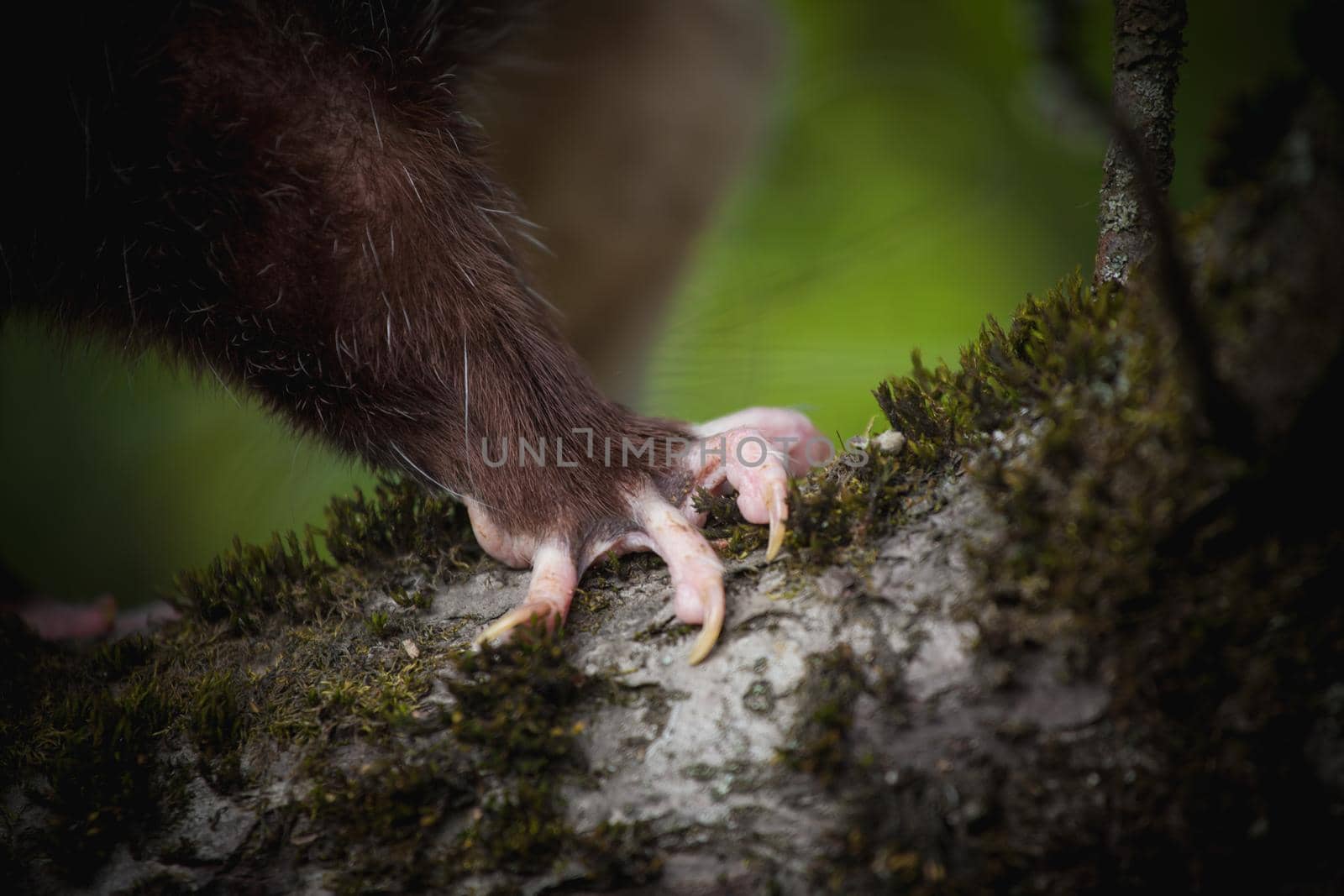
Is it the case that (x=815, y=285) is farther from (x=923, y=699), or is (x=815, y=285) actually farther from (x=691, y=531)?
(x=923, y=699)

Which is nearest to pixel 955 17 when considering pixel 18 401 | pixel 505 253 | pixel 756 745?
pixel 505 253

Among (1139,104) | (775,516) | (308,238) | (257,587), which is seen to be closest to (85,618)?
(257,587)

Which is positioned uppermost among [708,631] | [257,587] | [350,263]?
[350,263]

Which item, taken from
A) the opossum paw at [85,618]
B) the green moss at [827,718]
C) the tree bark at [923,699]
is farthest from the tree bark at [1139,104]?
the opossum paw at [85,618]

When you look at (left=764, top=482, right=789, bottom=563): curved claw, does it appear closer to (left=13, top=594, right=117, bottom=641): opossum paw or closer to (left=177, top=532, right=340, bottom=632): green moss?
(left=177, top=532, right=340, bottom=632): green moss

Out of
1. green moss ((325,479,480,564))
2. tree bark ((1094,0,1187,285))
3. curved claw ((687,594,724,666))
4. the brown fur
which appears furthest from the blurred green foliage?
curved claw ((687,594,724,666))
